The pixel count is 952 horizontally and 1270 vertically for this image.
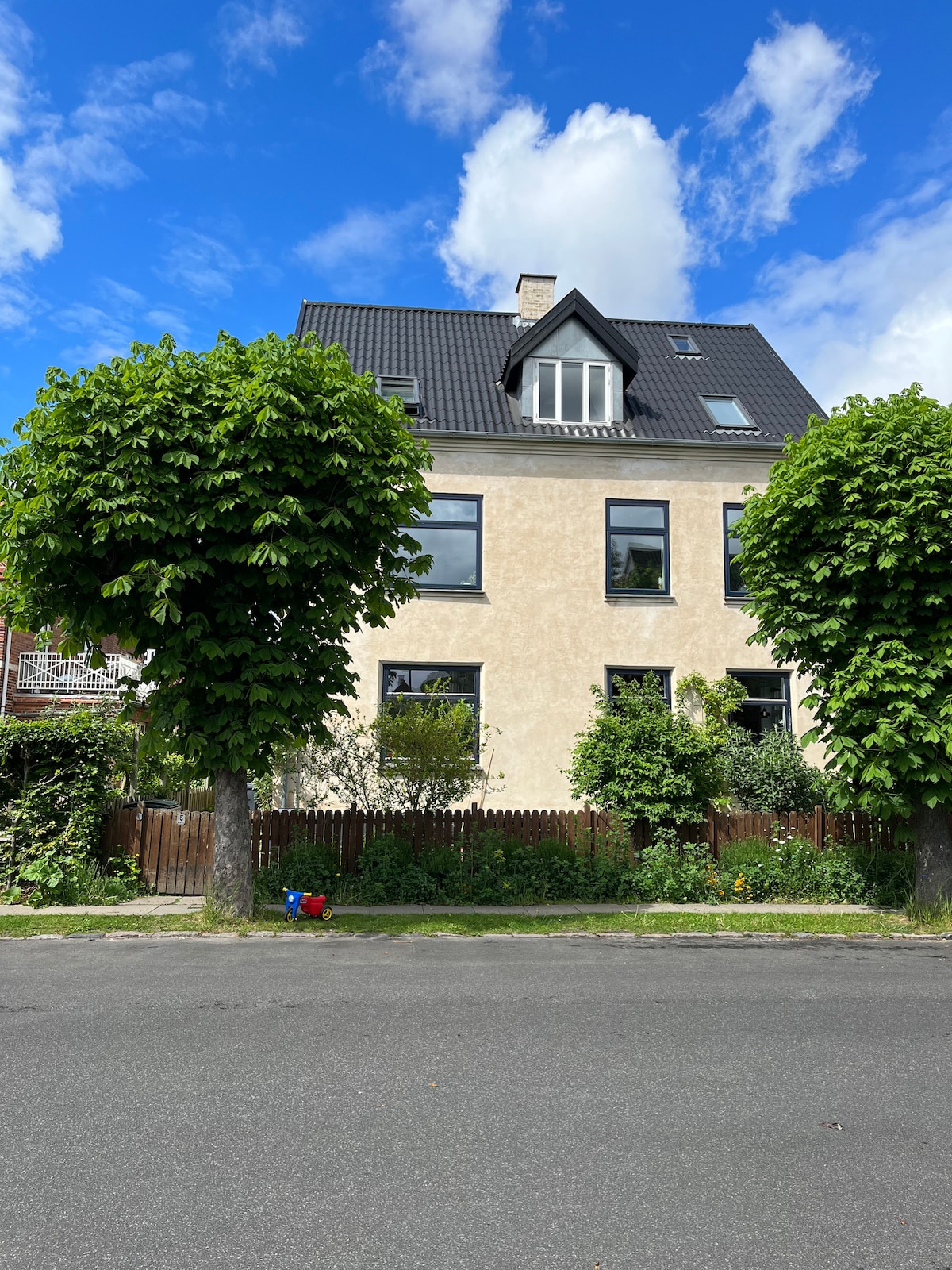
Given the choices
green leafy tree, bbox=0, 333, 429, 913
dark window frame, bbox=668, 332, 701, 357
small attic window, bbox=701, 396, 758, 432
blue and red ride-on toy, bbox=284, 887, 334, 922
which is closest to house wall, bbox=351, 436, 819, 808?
small attic window, bbox=701, 396, 758, 432

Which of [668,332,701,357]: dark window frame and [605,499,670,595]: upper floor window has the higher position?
[668,332,701,357]: dark window frame

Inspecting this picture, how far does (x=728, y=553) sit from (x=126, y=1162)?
17135 mm

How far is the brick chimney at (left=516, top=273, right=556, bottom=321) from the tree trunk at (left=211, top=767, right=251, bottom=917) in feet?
54.1

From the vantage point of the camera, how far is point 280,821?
41.1 ft

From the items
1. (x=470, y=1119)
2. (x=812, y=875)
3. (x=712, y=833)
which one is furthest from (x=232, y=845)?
(x=812, y=875)

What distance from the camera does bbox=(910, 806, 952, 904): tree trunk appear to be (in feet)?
37.9

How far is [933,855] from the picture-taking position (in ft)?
38.3

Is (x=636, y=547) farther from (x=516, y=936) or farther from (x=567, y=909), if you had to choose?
(x=516, y=936)

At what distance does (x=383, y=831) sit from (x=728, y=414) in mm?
13118

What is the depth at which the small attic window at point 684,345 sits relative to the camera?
2317 centimetres

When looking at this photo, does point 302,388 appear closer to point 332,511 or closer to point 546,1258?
point 332,511

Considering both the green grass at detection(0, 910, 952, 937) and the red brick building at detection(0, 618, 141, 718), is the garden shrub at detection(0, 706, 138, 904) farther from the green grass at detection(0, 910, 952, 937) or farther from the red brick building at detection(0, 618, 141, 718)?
the red brick building at detection(0, 618, 141, 718)

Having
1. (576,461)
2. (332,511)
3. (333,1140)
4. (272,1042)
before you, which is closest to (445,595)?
(576,461)

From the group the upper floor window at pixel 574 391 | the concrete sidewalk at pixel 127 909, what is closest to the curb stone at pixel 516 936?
the concrete sidewalk at pixel 127 909
